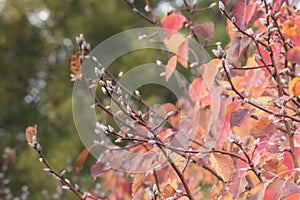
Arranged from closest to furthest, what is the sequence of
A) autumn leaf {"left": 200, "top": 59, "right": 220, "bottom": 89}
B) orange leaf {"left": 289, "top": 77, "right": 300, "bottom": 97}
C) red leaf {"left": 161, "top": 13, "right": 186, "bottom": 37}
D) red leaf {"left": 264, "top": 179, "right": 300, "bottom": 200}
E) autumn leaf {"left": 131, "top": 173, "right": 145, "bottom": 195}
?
red leaf {"left": 264, "top": 179, "right": 300, "bottom": 200}
orange leaf {"left": 289, "top": 77, "right": 300, "bottom": 97}
autumn leaf {"left": 131, "top": 173, "right": 145, "bottom": 195}
autumn leaf {"left": 200, "top": 59, "right": 220, "bottom": 89}
red leaf {"left": 161, "top": 13, "right": 186, "bottom": 37}

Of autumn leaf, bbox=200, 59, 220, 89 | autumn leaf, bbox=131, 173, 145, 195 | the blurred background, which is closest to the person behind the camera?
autumn leaf, bbox=131, 173, 145, 195

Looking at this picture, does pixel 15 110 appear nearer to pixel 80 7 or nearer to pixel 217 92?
pixel 80 7

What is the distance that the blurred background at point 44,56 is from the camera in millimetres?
5820

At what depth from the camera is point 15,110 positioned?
609 cm

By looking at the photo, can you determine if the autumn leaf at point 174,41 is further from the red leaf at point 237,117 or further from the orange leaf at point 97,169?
the red leaf at point 237,117

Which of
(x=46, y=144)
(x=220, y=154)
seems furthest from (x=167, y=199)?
(x=46, y=144)

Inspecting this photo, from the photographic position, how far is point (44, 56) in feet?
20.8

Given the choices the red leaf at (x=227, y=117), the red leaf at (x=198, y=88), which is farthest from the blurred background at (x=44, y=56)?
the red leaf at (x=227, y=117)

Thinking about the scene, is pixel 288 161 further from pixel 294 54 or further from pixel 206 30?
pixel 206 30

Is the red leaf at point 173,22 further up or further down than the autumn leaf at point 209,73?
further up

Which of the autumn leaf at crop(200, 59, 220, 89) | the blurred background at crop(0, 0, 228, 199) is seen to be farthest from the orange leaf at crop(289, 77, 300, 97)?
the blurred background at crop(0, 0, 228, 199)

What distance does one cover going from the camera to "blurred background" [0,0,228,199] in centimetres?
582

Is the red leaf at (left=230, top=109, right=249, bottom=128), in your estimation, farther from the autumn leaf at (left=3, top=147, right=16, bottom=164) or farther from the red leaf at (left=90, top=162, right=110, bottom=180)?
the autumn leaf at (left=3, top=147, right=16, bottom=164)

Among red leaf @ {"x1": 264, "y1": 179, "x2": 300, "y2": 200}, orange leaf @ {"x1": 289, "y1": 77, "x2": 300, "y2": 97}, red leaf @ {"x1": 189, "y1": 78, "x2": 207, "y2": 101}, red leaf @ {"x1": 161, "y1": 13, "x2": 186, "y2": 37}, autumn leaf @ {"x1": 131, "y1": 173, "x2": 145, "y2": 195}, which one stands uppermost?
orange leaf @ {"x1": 289, "y1": 77, "x2": 300, "y2": 97}
